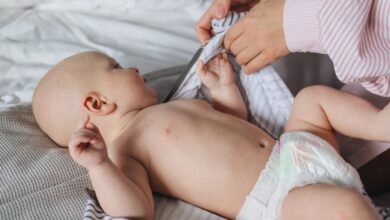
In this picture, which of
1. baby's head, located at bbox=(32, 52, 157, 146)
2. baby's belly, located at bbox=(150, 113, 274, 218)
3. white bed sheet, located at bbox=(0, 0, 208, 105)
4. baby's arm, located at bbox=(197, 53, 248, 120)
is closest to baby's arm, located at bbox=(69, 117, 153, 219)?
baby's belly, located at bbox=(150, 113, 274, 218)

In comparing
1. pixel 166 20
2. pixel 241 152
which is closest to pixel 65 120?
pixel 241 152

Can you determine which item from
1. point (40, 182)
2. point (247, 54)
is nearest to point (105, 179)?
point (40, 182)

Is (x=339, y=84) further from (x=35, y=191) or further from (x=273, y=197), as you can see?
(x=35, y=191)

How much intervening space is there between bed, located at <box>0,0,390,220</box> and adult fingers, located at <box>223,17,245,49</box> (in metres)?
0.16

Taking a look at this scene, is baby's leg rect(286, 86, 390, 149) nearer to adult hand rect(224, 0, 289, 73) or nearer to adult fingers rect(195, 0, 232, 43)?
adult hand rect(224, 0, 289, 73)

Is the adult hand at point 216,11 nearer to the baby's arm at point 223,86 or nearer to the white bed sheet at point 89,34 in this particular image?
the baby's arm at point 223,86

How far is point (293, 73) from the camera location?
121cm

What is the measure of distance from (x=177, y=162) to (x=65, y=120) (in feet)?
0.79

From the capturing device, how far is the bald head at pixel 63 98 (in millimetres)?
985

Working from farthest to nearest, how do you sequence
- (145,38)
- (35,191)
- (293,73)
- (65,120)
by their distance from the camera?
(145,38), (293,73), (65,120), (35,191)

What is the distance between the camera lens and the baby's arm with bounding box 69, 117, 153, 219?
0.75 metres

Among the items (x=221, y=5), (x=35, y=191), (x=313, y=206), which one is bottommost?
(x=35, y=191)

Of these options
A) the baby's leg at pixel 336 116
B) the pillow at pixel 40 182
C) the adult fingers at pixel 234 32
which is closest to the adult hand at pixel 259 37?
the adult fingers at pixel 234 32

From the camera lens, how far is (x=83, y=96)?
98 cm
